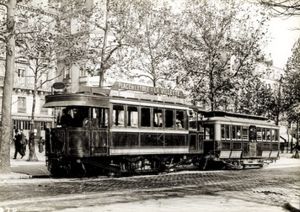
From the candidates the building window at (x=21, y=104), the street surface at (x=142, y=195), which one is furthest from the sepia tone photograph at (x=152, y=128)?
the building window at (x=21, y=104)

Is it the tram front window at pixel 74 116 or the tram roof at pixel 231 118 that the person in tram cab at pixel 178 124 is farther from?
the tram front window at pixel 74 116

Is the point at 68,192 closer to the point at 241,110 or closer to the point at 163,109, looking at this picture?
the point at 163,109

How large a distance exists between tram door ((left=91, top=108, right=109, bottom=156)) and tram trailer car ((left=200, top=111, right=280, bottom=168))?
737 centimetres

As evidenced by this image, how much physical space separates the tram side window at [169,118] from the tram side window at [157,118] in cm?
38

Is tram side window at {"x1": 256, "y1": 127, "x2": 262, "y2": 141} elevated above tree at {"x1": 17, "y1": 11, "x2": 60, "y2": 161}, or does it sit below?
below

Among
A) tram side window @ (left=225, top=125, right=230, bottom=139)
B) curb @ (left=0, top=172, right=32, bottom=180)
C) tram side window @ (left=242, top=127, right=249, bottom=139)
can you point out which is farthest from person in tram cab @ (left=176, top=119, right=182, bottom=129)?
curb @ (left=0, top=172, right=32, bottom=180)

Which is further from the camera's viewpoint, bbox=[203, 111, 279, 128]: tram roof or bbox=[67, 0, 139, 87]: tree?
bbox=[67, 0, 139, 87]: tree

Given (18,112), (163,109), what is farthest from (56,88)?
(18,112)

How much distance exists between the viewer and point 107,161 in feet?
63.7

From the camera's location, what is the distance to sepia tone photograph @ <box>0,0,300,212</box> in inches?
504

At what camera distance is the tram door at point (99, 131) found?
18500 mm

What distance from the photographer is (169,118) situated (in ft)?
72.4

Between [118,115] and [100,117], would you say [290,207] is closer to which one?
[100,117]

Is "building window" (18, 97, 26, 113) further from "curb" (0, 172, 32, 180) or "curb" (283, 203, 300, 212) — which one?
"curb" (283, 203, 300, 212)
